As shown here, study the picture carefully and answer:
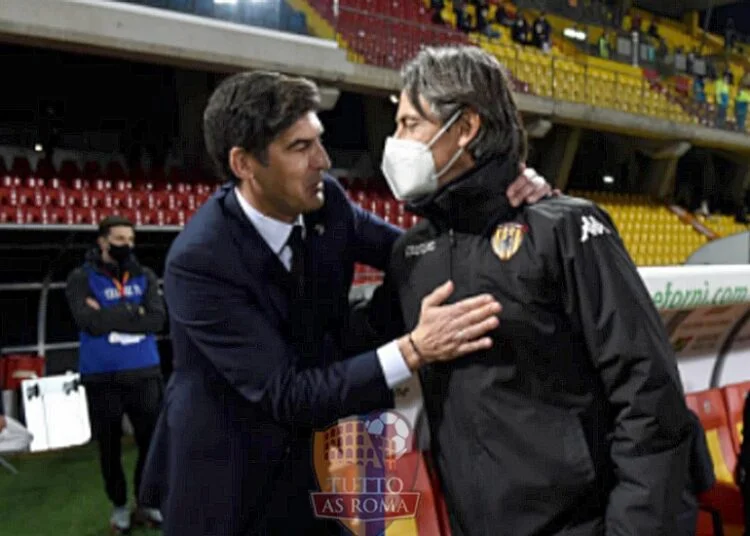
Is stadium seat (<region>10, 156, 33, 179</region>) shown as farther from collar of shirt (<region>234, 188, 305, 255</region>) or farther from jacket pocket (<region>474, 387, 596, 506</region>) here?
jacket pocket (<region>474, 387, 596, 506</region>)

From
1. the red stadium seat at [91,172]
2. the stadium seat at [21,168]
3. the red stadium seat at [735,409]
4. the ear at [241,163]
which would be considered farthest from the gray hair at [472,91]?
the red stadium seat at [91,172]

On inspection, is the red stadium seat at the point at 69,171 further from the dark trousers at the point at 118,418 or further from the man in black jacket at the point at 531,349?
the man in black jacket at the point at 531,349

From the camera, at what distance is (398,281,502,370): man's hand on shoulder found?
153 cm

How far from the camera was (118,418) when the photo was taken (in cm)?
479

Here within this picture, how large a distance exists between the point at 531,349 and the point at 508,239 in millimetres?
209

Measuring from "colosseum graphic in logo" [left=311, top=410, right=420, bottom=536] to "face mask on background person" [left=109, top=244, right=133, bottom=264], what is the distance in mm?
3082

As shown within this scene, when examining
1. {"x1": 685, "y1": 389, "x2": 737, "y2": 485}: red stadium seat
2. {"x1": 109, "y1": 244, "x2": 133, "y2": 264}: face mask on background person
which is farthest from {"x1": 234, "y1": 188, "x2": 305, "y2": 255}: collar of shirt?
{"x1": 109, "y1": 244, "x2": 133, "y2": 264}: face mask on background person

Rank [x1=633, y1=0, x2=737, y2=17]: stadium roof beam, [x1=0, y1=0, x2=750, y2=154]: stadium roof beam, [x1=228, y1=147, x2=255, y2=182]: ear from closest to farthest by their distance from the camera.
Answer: [x1=228, y1=147, x2=255, y2=182]: ear
[x1=0, y1=0, x2=750, y2=154]: stadium roof beam
[x1=633, y1=0, x2=737, y2=17]: stadium roof beam

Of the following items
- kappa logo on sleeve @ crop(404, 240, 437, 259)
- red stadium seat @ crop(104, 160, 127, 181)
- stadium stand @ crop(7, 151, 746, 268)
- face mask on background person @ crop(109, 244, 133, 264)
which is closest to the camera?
kappa logo on sleeve @ crop(404, 240, 437, 259)

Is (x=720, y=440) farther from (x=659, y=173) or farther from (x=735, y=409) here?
(x=659, y=173)

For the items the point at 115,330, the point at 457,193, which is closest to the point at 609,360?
the point at 457,193

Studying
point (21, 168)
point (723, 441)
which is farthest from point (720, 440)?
point (21, 168)

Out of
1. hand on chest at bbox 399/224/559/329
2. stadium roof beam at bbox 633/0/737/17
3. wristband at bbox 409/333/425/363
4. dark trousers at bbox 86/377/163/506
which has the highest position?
stadium roof beam at bbox 633/0/737/17

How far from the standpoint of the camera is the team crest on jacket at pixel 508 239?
5.06 ft
